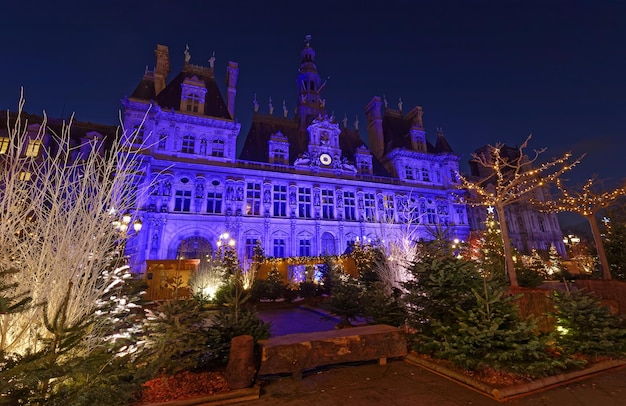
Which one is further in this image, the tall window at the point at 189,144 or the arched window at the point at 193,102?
the arched window at the point at 193,102

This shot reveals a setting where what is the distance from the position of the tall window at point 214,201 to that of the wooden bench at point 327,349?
19515 millimetres

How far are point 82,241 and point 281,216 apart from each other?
21269mm

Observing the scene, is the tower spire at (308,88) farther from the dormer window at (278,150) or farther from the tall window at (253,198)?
the tall window at (253,198)

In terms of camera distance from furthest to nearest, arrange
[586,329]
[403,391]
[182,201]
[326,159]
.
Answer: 1. [326,159]
2. [182,201]
3. [586,329]
4. [403,391]

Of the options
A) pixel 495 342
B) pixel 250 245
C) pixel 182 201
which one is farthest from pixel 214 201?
pixel 495 342

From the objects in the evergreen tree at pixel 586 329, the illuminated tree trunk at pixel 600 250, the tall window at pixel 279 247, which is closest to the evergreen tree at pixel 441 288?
the evergreen tree at pixel 586 329

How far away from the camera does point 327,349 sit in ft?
17.6

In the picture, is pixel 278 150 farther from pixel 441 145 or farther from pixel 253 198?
pixel 441 145

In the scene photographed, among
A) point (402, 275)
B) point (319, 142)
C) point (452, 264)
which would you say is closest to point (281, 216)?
point (319, 142)

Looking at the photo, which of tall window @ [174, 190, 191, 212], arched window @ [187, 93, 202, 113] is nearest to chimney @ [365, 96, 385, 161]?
arched window @ [187, 93, 202, 113]

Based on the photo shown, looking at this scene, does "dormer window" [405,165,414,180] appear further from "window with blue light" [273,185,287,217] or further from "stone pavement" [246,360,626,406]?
"stone pavement" [246,360,626,406]

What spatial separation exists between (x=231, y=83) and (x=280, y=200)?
13.4 metres

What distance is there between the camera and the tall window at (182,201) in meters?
22.7

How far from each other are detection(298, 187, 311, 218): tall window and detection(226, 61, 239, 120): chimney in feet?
33.8
